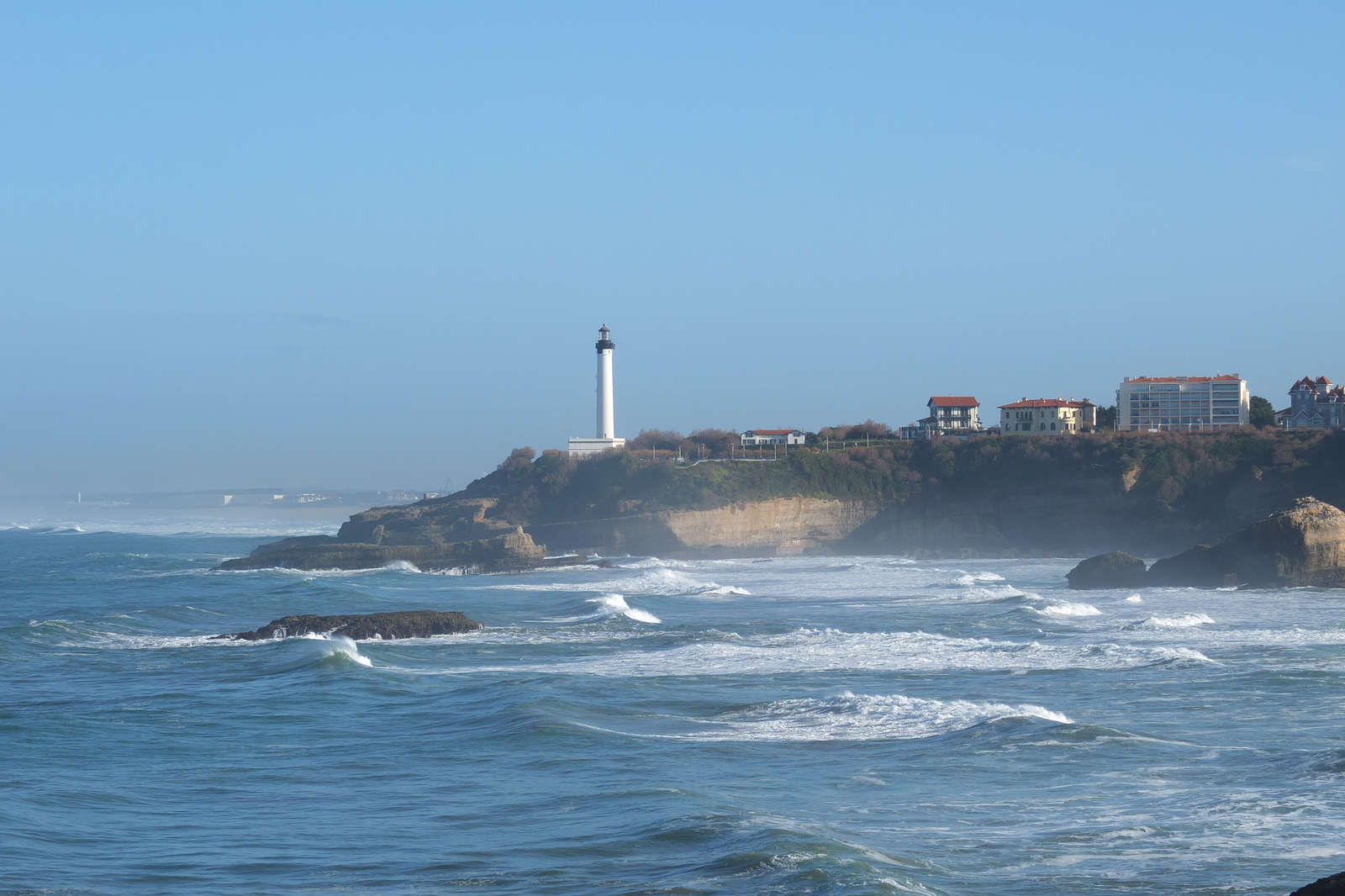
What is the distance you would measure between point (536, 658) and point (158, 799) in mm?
11936

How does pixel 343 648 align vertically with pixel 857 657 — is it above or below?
above

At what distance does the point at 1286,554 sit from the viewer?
3566cm

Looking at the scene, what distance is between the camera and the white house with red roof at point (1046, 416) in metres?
81.4

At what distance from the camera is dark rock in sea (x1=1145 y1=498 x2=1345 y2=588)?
35.2 m

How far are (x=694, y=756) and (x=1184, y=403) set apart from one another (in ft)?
252

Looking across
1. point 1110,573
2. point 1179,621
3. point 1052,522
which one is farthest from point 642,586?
point 1052,522

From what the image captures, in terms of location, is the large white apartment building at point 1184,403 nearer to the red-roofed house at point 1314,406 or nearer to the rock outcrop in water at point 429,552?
the red-roofed house at point 1314,406

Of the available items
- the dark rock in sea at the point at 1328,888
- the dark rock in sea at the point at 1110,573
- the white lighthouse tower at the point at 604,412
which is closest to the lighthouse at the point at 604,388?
the white lighthouse tower at the point at 604,412

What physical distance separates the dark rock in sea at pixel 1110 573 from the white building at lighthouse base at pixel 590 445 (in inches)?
1719

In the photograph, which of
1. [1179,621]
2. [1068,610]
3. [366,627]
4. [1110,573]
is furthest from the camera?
[1110,573]

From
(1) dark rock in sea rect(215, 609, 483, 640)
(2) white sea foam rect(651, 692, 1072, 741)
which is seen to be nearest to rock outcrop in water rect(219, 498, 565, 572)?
(1) dark rock in sea rect(215, 609, 483, 640)

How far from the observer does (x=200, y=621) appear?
3391cm

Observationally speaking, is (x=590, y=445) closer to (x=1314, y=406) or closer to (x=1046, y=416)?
(x=1046, y=416)

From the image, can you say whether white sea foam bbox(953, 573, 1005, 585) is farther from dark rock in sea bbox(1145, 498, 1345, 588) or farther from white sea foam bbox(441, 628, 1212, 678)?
white sea foam bbox(441, 628, 1212, 678)
